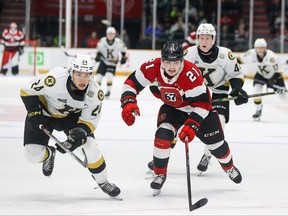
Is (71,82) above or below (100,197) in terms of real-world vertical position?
above

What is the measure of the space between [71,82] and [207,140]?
1.03 metres


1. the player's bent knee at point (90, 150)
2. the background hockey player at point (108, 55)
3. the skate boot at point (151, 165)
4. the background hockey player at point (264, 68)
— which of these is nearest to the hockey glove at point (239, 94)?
the skate boot at point (151, 165)

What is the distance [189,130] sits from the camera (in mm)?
4645

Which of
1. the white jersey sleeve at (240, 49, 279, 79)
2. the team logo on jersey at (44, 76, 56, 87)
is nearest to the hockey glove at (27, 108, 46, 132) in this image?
the team logo on jersey at (44, 76, 56, 87)

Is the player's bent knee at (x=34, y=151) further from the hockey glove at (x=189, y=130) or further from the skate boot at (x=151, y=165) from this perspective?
the skate boot at (x=151, y=165)

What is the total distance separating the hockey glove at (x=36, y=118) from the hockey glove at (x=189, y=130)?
31.9 inches

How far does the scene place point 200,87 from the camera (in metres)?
4.73

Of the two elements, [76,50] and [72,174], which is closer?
[72,174]

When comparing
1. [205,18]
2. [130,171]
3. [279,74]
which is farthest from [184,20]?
[130,171]

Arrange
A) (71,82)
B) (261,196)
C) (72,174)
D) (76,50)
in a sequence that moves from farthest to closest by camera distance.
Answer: (76,50)
(72,174)
(261,196)
(71,82)

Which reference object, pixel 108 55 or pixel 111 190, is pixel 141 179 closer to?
pixel 111 190

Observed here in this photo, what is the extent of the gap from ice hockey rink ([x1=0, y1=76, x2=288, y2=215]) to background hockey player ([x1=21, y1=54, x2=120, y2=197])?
26 centimetres

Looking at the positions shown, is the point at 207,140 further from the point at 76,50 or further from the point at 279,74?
the point at 76,50

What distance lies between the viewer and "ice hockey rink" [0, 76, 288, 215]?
14.6 feet
